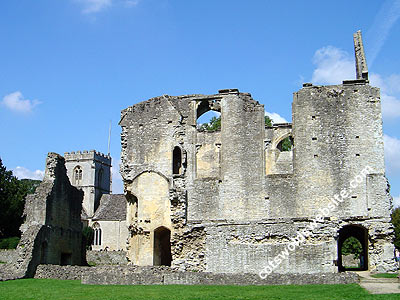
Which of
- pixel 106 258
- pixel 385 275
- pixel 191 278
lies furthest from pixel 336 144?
pixel 106 258

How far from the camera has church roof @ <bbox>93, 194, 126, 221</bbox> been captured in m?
56.8

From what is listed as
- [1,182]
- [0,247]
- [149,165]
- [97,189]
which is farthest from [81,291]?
[97,189]

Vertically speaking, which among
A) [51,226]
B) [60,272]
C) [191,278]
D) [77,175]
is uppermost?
[77,175]

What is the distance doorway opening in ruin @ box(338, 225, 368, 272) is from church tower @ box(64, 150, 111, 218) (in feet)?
111

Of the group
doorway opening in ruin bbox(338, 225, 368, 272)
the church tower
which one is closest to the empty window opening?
doorway opening in ruin bbox(338, 225, 368, 272)

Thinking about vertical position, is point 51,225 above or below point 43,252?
above

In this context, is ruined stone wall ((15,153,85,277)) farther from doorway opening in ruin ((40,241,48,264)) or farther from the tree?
the tree

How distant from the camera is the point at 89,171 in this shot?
69.0 meters

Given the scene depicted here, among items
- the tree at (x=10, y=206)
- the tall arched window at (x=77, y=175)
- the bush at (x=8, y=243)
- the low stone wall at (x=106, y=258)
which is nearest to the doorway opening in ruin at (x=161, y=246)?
the low stone wall at (x=106, y=258)

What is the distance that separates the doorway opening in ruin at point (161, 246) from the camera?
2483 cm

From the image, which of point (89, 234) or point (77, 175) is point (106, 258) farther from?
point (77, 175)

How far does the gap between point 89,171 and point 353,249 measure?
3709 centimetres

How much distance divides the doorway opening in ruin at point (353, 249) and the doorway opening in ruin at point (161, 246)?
27.0 feet

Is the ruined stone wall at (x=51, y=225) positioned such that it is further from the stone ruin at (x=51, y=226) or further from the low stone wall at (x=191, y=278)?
the low stone wall at (x=191, y=278)
